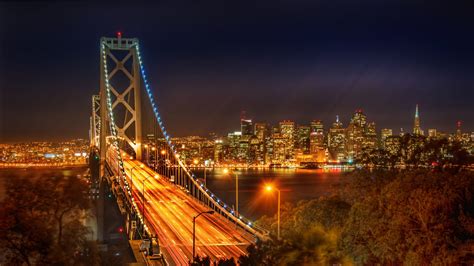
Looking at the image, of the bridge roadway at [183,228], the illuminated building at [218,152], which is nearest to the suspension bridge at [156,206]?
the bridge roadway at [183,228]

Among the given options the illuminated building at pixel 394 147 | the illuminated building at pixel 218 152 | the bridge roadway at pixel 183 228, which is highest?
the illuminated building at pixel 394 147

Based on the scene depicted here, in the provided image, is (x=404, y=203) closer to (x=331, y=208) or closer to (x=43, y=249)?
(x=331, y=208)

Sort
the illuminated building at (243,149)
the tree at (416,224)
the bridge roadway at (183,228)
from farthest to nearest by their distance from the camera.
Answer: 1. the illuminated building at (243,149)
2. the bridge roadway at (183,228)
3. the tree at (416,224)

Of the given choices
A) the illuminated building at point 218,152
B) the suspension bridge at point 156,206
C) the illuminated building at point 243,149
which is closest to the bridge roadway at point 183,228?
the suspension bridge at point 156,206

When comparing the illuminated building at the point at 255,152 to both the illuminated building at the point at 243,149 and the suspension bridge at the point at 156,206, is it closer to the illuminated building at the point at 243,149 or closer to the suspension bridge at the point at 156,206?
the illuminated building at the point at 243,149

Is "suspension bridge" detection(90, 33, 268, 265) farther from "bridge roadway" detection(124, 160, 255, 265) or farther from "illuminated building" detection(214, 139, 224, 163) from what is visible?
"illuminated building" detection(214, 139, 224, 163)

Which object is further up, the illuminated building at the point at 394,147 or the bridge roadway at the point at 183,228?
the illuminated building at the point at 394,147

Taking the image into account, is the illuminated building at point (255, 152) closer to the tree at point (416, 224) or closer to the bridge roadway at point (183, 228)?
the bridge roadway at point (183, 228)

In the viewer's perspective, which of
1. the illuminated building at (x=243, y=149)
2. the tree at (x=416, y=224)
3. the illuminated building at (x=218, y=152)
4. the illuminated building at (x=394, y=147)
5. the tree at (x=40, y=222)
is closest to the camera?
the tree at (x=40, y=222)

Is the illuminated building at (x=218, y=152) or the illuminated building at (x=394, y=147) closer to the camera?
the illuminated building at (x=394, y=147)

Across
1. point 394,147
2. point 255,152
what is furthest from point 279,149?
point 394,147

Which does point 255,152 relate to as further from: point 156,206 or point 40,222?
point 40,222
